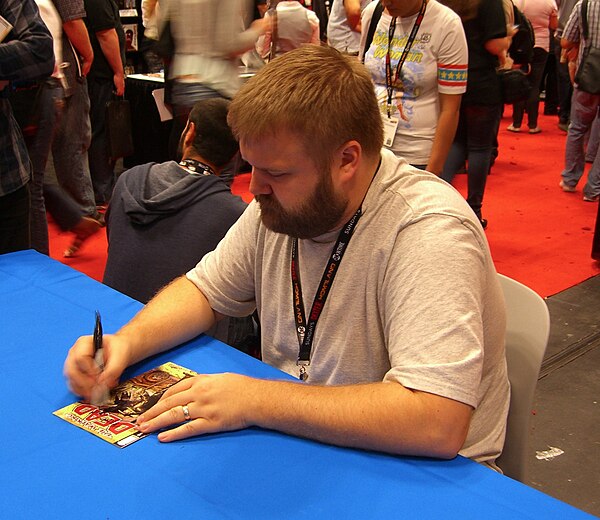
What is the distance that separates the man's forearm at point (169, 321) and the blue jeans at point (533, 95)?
5.95 meters

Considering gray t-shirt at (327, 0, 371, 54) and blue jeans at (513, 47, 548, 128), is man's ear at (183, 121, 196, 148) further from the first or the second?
blue jeans at (513, 47, 548, 128)

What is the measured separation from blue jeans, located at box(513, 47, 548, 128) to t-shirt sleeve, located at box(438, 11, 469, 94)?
4268 mm

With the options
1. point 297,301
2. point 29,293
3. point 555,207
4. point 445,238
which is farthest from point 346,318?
point 555,207

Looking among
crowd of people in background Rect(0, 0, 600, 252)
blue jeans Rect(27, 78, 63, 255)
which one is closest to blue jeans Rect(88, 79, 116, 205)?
crowd of people in background Rect(0, 0, 600, 252)

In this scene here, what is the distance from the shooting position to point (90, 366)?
1.32 m

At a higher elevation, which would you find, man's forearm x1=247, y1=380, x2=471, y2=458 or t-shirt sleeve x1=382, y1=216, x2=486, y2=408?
t-shirt sleeve x1=382, y1=216, x2=486, y2=408

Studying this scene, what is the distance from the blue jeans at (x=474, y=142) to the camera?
151 inches

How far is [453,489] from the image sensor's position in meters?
1.08

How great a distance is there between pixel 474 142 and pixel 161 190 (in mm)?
2309

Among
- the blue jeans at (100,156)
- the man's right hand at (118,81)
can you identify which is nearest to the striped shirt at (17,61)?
the man's right hand at (118,81)

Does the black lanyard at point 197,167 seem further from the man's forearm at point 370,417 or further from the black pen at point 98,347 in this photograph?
the man's forearm at point 370,417

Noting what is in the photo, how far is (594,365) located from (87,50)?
3.07 m

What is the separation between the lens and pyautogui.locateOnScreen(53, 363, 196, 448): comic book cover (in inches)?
47.6

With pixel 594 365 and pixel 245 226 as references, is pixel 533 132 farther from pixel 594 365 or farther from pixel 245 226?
pixel 245 226
